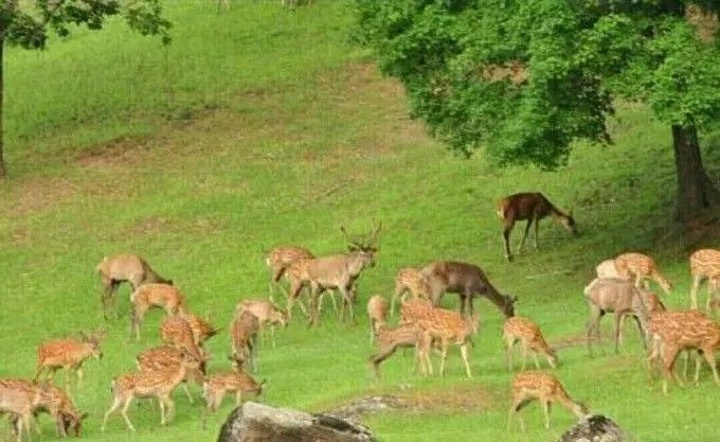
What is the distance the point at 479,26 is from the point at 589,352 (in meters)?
8.18

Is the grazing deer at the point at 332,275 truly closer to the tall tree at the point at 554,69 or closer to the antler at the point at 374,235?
the antler at the point at 374,235

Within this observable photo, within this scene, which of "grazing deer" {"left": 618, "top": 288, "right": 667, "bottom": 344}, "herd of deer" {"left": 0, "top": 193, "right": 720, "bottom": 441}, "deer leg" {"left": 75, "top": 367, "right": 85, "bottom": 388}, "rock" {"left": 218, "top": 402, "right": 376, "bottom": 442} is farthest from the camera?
"deer leg" {"left": 75, "top": 367, "right": 85, "bottom": 388}

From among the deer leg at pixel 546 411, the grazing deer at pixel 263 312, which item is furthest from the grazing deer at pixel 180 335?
the deer leg at pixel 546 411

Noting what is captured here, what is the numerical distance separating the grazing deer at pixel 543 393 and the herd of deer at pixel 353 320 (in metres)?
0.01

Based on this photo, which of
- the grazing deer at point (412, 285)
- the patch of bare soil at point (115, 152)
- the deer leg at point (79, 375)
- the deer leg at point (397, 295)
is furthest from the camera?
the patch of bare soil at point (115, 152)

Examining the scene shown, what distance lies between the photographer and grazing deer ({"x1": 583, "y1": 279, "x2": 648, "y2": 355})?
87.7 ft

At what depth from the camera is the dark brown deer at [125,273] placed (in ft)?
111

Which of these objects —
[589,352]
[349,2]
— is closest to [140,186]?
[349,2]

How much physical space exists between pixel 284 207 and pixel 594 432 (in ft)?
71.6

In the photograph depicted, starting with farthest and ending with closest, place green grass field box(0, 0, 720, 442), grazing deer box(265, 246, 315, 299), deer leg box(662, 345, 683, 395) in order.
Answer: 1. grazing deer box(265, 246, 315, 299)
2. green grass field box(0, 0, 720, 442)
3. deer leg box(662, 345, 683, 395)

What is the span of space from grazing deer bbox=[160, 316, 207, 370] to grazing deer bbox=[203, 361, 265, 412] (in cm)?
166

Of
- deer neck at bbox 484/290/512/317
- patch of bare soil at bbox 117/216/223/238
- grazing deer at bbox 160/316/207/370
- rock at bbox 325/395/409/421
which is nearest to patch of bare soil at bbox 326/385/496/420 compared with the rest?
rock at bbox 325/395/409/421

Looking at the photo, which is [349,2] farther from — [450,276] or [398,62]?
[450,276]

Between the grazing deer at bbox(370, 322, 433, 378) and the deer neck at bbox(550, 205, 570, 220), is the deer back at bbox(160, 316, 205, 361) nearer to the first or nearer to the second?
the grazing deer at bbox(370, 322, 433, 378)
